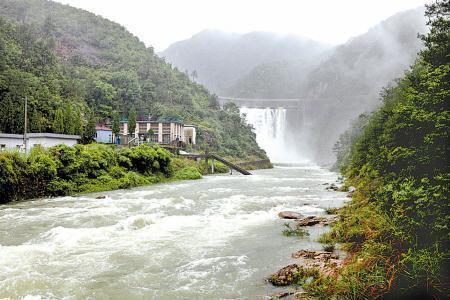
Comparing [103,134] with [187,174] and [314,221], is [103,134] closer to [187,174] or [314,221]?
[187,174]

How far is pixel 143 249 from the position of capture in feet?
34.4

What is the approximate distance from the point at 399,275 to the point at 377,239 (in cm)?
256

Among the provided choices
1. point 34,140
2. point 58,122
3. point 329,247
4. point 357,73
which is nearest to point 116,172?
point 34,140

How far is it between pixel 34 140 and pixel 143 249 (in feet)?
87.2

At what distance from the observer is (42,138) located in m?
32.8

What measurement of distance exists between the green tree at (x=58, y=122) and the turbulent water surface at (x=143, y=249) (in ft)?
71.9

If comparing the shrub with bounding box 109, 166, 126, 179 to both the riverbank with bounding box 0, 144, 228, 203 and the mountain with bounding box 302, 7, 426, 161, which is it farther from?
the mountain with bounding box 302, 7, 426, 161

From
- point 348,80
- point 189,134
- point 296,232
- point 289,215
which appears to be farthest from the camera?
point 348,80

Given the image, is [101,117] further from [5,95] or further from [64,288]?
[64,288]

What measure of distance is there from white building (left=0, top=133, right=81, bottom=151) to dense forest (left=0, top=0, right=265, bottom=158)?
174 inches

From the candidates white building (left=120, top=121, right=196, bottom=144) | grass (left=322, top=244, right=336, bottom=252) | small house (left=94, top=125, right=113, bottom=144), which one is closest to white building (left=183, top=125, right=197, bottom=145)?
white building (left=120, top=121, right=196, bottom=144)

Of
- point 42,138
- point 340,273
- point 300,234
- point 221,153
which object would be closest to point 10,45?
point 42,138

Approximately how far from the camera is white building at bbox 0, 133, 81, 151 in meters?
29.6

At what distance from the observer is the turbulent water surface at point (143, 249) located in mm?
7559
